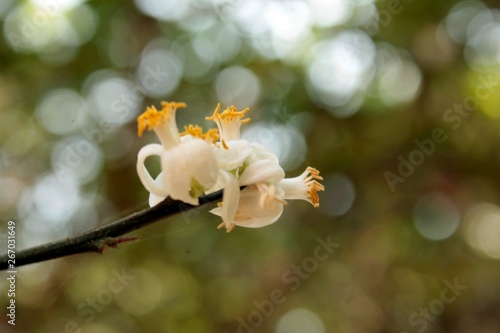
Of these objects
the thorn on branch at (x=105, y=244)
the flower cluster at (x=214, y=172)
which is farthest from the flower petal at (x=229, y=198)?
the thorn on branch at (x=105, y=244)

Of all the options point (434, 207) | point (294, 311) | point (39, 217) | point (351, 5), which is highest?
point (351, 5)

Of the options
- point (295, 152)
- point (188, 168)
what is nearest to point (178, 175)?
point (188, 168)

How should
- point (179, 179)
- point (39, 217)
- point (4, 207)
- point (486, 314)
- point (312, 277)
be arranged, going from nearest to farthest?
point (179, 179) < point (39, 217) < point (4, 207) < point (486, 314) < point (312, 277)

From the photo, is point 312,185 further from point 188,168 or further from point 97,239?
point 97,239

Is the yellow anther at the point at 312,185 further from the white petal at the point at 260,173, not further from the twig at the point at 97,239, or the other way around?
the twig at the point at 97,239

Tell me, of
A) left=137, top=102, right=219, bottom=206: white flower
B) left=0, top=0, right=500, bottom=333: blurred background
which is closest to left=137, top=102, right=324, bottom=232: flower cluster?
left=137, top=102, right=219, bottom=206: white flower

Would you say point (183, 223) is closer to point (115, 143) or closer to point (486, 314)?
point (115, 143)

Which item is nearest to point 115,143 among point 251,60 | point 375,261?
point 251,60
